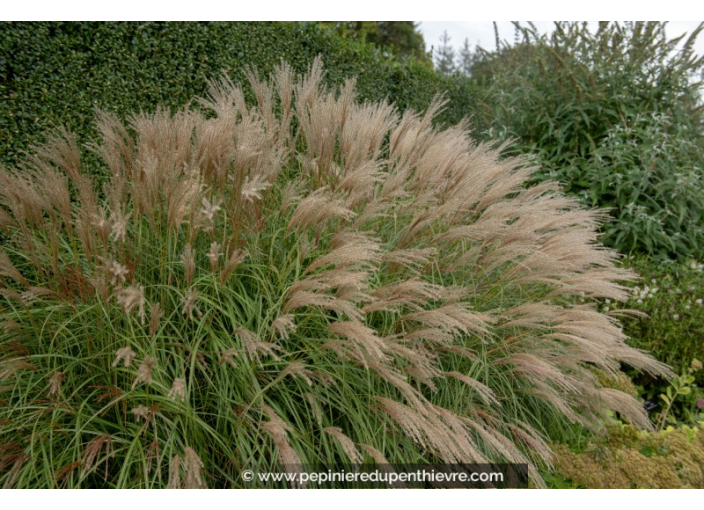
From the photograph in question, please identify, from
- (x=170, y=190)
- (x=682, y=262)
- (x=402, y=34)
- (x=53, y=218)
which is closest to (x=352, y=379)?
(x=170, y=190)

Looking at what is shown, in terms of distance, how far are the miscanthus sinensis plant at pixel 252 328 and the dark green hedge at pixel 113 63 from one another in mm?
672

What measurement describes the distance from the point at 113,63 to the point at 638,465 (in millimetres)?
3585

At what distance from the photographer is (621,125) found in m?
5.68

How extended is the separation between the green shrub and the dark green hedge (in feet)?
8.99

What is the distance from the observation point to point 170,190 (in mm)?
2182

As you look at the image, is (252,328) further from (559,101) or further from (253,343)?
(559,101)

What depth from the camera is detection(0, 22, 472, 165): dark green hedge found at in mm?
2906

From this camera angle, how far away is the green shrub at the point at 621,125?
511cm

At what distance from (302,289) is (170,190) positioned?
666 millimetres

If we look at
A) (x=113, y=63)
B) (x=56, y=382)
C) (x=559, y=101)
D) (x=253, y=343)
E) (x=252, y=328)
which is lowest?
(x=56, y=382)

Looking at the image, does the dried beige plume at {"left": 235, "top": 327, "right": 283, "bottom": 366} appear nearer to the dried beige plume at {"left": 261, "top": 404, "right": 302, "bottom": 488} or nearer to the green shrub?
the dried beige plume at {"left": 261, "top": 404, "right": 302, "bottom": 488}

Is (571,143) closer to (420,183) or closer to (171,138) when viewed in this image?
(420,183)

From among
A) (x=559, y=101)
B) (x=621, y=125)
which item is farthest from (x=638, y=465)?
(x=559, y=101)

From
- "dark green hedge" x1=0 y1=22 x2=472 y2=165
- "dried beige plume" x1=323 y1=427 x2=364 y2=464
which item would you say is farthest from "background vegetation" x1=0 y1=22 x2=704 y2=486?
"dried beige plume" x1=323 y1=427 x2=364 y2=464
